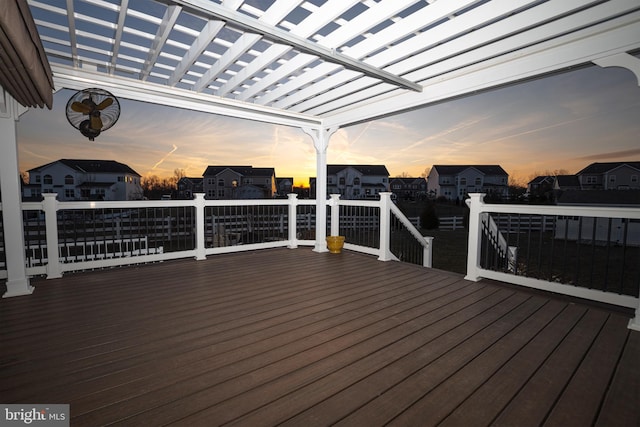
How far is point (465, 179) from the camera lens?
114ft

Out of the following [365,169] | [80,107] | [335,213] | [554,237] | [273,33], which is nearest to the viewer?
[273,33]

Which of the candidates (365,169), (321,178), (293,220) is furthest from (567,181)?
(293,220)

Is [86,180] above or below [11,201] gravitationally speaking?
above

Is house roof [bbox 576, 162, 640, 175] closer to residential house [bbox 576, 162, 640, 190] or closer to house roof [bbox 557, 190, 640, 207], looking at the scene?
residential house [bbox 576, 162, 640, 190]

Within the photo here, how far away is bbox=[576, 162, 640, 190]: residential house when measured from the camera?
2184 centimetres

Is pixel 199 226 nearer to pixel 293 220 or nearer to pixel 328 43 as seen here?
pixel 293 220

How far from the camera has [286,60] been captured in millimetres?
3627

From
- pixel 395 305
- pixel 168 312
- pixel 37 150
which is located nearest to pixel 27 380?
pixel 168 312

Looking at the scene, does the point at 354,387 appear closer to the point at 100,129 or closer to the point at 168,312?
the point at 168,312

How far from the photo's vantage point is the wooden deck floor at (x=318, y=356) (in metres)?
1.52

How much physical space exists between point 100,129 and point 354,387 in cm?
423

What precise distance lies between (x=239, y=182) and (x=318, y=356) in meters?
31.8

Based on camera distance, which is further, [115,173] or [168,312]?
[115,173]

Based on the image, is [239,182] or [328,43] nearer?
[328,43]
